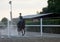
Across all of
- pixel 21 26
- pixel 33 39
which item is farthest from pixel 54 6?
pixel 33 39

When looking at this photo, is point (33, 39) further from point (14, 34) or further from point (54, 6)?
point (54, 6)

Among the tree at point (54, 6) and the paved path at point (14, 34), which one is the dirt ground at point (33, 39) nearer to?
the paved path at point (14, 34)

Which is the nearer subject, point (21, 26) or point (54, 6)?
point (21, 26)

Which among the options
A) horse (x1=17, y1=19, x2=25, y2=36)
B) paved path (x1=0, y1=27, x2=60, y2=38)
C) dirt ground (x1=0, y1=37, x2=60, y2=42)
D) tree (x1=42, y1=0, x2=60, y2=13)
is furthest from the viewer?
tree (x1=42, y1=0, x2=60, y2=13)

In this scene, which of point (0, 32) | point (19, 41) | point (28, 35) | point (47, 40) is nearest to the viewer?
point (47, 40)

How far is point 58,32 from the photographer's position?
16.9 meters

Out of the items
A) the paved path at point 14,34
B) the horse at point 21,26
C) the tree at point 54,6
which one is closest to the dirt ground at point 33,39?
the paved path at point 14,34

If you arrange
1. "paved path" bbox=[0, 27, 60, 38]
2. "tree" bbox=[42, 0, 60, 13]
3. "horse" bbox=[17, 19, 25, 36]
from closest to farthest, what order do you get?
"paved path" bbox=[0, 27, 60, 38] → "horse" bbox=[17, 19, 25, 36] → "tree" bbox=[42, 0, 60, 13]

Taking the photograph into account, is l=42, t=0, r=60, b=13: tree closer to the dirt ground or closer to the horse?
the horse

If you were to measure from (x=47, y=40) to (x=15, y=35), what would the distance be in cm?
384

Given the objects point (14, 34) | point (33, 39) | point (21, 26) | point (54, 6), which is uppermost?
point (54, 6)

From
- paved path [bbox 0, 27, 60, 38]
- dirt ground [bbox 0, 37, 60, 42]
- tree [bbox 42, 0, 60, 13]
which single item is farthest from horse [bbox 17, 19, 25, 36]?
tree [bbox 42, 0, 60, 13]

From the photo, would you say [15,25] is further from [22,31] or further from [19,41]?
[19,41]

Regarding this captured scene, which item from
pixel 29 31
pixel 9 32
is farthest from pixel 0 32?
pixel 29 31
